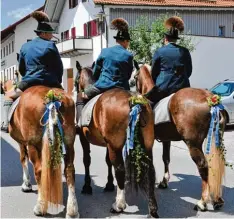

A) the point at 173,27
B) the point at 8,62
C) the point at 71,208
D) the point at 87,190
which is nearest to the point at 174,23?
the point at 173,27

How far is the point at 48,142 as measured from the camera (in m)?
4.88

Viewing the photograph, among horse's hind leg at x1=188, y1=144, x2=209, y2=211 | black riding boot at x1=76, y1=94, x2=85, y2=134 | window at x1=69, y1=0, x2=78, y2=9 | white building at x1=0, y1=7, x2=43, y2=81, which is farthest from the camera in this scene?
white building at x1=0, y1=7, x2=43, y2=81

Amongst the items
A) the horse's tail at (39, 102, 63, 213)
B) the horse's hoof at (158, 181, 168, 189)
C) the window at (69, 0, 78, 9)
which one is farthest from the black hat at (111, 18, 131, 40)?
the window at (69, 0, 78, 9)

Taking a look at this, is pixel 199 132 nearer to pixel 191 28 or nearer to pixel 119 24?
pixel 119 24

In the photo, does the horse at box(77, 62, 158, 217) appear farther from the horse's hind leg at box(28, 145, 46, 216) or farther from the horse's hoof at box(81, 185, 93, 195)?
the horse's hoof at box(81, 185, 93, 195)

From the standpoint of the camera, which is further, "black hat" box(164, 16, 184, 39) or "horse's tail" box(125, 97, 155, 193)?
"black hat" box(164, 16, 184, 39)

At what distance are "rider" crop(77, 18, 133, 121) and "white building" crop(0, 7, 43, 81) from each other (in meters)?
32.0

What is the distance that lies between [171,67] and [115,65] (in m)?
0.82

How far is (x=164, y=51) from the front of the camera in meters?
5.82

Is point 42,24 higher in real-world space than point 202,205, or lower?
higher

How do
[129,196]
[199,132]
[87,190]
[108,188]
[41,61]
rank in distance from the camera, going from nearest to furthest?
1. [199,132]
2. [41,61]
3. [129,196]
4. [87,190]
5. [108,188]

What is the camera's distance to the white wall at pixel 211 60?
27938 mm

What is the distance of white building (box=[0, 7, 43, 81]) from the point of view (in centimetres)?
4009

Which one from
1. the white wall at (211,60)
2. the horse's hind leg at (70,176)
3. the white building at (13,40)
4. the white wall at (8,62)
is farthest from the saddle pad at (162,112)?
the white wall at (8,62)
